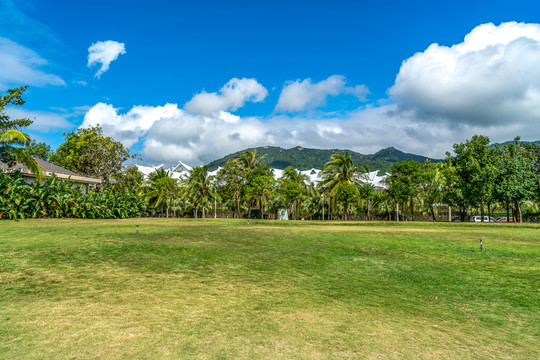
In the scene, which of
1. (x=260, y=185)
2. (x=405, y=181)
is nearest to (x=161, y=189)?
(x=260, y=185)

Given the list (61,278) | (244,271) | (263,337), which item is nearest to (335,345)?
(263,337)

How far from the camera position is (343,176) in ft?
175

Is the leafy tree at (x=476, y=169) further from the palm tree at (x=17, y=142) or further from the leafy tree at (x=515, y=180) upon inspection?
the palm tree at (x=17, y=142)

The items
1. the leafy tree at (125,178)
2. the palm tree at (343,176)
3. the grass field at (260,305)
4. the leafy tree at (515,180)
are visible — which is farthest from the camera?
the leafy tree at (125,178)

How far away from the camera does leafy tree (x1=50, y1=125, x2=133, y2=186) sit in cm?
4862

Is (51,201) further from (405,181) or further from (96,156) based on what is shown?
(405,181)

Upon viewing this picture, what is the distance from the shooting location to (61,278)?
7.88 m

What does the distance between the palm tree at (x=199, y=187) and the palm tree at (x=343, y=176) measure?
20009 millimetres

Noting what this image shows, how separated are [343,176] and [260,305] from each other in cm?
4837

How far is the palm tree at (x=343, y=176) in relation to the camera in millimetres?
50656

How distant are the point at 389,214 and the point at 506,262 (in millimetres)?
52288

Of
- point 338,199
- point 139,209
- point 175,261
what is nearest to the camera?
point 175,261

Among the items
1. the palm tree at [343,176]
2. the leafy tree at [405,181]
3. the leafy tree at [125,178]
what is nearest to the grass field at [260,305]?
the leafy tree at [405,181]

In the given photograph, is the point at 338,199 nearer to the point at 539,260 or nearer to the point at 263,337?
the point at 539,260
